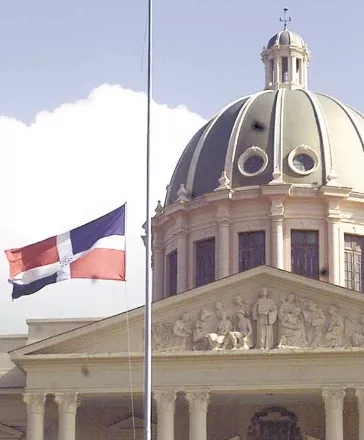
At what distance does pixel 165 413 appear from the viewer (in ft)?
173

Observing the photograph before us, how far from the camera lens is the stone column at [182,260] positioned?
67188 mm

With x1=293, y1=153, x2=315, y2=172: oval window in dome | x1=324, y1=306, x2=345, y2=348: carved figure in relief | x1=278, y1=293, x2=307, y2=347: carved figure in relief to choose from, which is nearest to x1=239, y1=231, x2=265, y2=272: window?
x1=293, y1=153, x2=315, y2=172: oval window in dome

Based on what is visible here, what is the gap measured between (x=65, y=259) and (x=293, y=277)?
14913mm

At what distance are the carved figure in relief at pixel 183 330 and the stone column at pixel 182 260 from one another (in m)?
13.2

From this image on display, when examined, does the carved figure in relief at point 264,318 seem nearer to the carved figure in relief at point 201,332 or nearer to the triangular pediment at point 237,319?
the triangular pediment at point 237,319

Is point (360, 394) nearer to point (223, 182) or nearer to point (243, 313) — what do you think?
point (243, 313)

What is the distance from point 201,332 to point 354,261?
14.6 meters

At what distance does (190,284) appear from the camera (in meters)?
66.7

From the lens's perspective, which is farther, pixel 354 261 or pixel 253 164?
pixel 253 164

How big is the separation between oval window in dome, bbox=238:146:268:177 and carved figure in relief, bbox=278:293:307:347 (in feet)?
47.9

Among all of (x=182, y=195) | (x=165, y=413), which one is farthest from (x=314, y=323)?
(x=182, y=195)

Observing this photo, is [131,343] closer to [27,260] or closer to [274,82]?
[27,260]

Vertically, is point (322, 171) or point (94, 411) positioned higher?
point (322, 171)

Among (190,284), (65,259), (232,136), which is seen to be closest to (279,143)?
(232,136)
